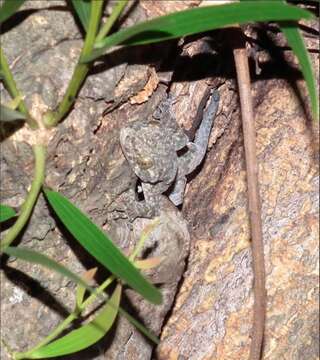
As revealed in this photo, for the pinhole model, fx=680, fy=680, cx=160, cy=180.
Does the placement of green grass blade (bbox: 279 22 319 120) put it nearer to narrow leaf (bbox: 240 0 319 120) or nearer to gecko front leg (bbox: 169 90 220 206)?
narrow leaf (bbox: 240 0 319 120)

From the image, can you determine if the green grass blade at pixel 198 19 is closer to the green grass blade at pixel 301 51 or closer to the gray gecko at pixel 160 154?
the green grass blade at pixel 301 51

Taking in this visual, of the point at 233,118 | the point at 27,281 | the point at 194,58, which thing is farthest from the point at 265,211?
the point at 27,281

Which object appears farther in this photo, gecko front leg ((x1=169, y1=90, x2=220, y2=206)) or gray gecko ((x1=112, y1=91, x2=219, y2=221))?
gecko front leg ((x1=169, y1=90, x2=220, y2=206))

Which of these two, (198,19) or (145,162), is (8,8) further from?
(145,162)

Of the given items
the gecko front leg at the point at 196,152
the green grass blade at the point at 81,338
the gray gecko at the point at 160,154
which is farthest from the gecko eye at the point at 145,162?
the green grass blade at the point at 81,338

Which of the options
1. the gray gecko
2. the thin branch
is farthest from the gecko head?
the thin branch

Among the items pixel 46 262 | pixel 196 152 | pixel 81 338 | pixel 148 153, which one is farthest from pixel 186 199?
pixel 46 262

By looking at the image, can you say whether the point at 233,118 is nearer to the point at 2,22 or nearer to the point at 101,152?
the point at 101,152
